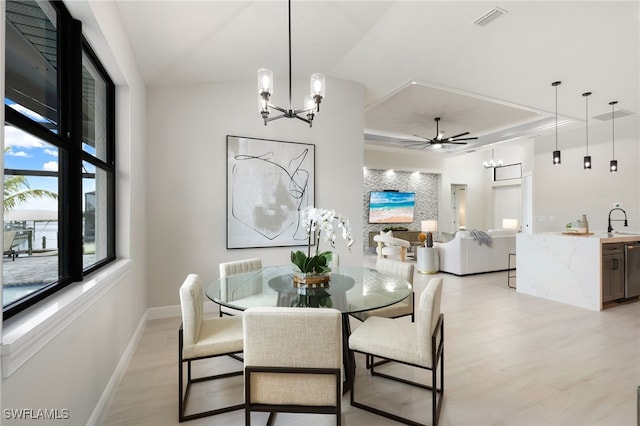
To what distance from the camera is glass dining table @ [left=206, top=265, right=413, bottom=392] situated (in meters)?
1.90

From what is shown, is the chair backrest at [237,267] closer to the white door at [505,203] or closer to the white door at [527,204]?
the white door at [527,204]

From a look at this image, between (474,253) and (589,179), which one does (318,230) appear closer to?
(474,253)

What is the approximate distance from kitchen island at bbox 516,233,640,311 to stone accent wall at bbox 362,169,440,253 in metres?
5.07

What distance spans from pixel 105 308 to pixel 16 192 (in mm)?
1024

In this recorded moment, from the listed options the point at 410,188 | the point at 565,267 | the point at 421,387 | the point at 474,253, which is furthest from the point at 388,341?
the point at 410,188

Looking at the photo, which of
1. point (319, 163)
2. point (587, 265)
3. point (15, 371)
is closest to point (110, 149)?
point (15, 371)

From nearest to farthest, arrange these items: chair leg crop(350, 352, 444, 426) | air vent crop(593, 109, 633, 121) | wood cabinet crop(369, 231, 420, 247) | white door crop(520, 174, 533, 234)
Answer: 1. chair leg crop(350, 352, 444, 426)
2. air vent crop(593, 109, 633, 121)
3. white door crop(520, 174, 533, 234)
4. wood cabinet crop(369, 231, 420, 247)

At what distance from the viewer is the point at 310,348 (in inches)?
57.8

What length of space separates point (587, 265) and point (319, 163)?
12.3ft

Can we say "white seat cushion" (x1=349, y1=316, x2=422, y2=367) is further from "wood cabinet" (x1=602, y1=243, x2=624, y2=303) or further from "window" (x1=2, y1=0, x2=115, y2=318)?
"wood cabinet" (x1=602, y1=243, x2=624, y2=303)

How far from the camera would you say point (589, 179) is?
22.3 feet

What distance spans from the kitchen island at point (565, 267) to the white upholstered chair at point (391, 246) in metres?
2.92

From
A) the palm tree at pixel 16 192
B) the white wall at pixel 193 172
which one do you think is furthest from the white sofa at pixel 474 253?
the palm tree at pixel 16 192

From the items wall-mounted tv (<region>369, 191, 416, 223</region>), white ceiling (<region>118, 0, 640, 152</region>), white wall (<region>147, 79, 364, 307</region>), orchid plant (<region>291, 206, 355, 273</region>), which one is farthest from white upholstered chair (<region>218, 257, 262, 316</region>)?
wall-mounted tv (<region>369, 191, 416, 223</region>)
